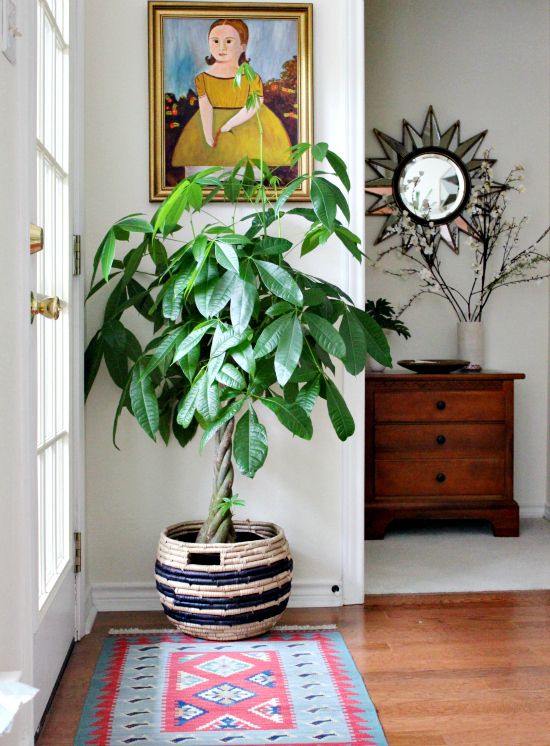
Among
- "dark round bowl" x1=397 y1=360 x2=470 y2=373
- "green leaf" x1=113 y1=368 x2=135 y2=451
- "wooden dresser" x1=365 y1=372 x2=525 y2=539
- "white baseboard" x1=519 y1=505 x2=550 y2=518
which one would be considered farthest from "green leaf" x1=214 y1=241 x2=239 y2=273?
"white baseboard" x1=519 y1=505 x2=550 y2=518

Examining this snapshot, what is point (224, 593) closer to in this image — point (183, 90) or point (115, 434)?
point (115, 434)

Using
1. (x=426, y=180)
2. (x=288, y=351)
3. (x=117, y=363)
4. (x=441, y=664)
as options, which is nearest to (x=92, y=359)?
(x=117, y=363)

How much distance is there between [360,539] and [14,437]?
1.52 metres

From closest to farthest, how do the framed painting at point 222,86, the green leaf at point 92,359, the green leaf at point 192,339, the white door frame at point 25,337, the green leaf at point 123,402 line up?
1. the white door frame at point 25,337
2. the green leaf at point 192,339
3. the green leaf at point 123,402
4. the green leaf at point 92,359
5. the framed painting at point 222,86

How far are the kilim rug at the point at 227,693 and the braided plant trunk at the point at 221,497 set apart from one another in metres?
0.29

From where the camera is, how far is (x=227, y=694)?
207cm

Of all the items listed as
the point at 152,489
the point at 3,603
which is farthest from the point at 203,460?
the point at 3,603

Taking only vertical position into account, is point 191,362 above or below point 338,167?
below

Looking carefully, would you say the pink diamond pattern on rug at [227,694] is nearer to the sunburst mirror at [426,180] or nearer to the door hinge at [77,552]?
the door hinge at [77,552]

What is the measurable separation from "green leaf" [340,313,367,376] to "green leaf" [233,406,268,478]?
10.9 inches

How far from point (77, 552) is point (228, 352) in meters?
0.73

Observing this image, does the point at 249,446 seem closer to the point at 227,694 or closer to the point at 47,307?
the point at 227,694

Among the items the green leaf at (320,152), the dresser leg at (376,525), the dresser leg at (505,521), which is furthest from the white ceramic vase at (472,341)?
the green leaf at (320,152)

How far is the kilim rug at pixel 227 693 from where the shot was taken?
6.11ft
